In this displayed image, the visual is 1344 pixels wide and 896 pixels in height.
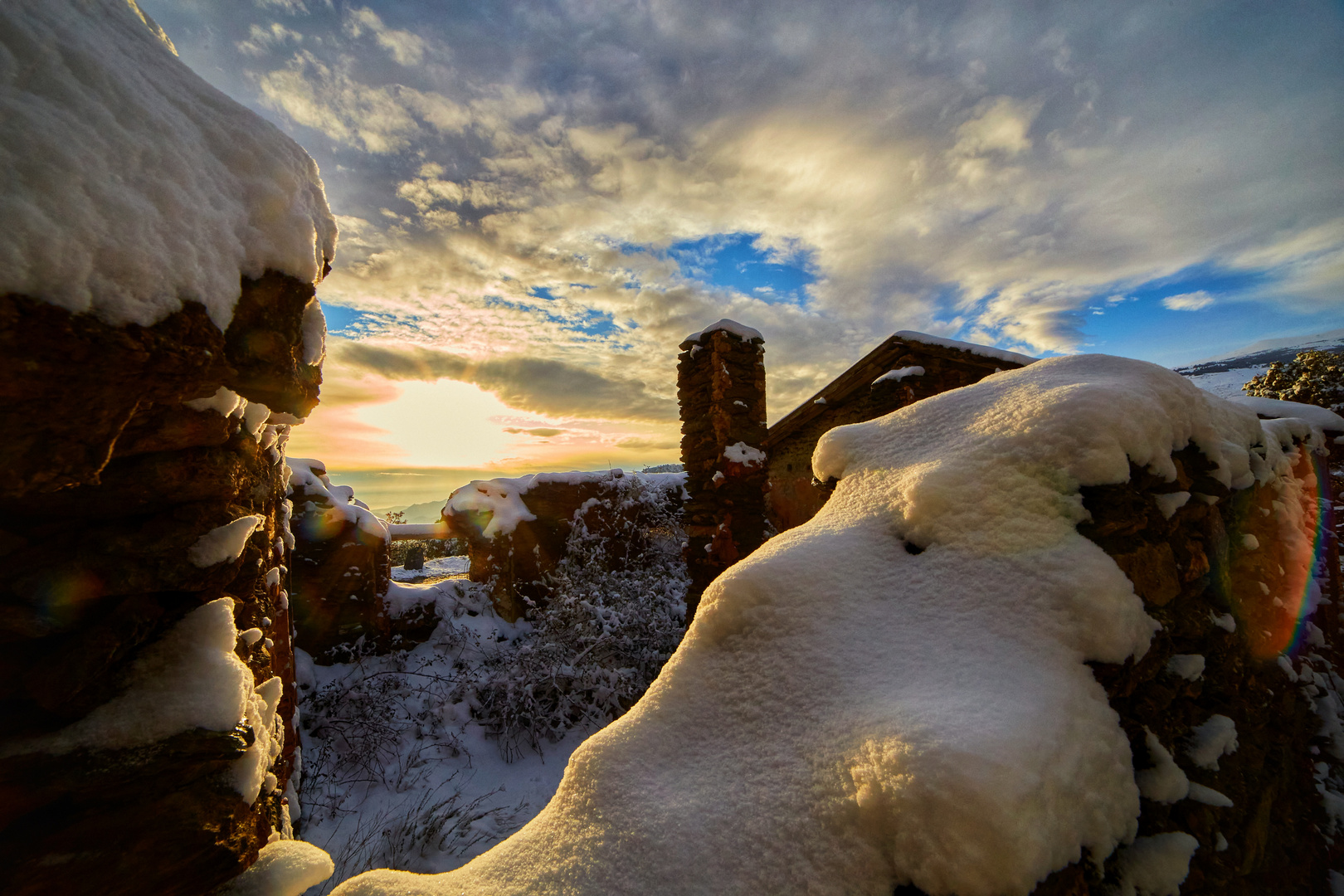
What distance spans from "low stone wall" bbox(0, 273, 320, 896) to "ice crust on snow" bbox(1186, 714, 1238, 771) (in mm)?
3046

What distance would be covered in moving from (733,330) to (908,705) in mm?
6086

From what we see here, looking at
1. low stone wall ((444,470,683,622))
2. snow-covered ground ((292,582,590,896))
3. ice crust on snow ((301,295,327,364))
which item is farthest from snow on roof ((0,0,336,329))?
low stone wall ((444,470,683,622))

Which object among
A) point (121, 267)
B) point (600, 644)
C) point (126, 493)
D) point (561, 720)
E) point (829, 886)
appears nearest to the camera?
point (121, 267)

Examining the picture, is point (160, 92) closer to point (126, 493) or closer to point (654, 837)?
point (126, 493)

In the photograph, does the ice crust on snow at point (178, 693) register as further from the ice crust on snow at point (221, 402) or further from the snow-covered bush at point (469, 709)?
the snow-covered bush at point (469, 709)

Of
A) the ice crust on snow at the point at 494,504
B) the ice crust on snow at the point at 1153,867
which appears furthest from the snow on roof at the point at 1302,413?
the ice crust on snow at the point at 494,504

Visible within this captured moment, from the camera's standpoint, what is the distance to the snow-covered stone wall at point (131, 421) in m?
0.93

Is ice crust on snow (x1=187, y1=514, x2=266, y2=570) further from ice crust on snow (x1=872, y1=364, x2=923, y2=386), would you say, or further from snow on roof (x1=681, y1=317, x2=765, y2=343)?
ice crust on snow (x1=872, y1=364, x2=923, y2=386)

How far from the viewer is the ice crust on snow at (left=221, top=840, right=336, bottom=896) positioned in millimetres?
1466

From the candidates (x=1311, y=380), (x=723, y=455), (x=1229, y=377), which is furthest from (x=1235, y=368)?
(x=723, y=455)

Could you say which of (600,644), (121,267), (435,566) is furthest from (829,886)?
(435,566)

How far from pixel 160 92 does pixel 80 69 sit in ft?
0.57

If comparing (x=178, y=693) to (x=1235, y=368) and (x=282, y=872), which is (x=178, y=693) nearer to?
(x=282, y=872)

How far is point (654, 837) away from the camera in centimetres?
135
